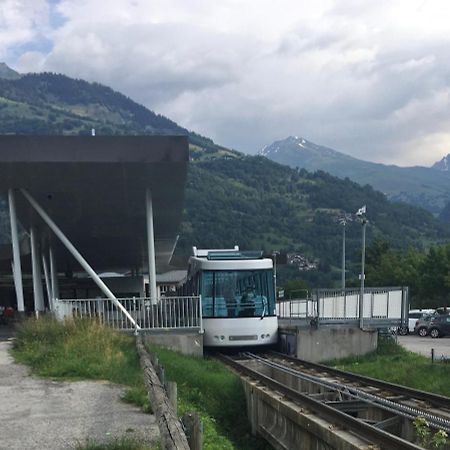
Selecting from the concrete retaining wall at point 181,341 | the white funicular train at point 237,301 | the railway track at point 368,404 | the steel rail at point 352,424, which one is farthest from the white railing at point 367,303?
the steel rail at point 352,424

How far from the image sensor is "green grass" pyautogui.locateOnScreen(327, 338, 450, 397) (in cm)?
1531

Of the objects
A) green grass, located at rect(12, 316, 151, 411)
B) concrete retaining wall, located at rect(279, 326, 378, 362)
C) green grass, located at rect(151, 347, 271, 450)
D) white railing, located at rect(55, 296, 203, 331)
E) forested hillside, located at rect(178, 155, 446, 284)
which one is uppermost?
green grass, located at rect(12, 316, 151, 411)

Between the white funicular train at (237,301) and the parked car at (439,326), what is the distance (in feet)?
66.1

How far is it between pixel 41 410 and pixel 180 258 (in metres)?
47.9

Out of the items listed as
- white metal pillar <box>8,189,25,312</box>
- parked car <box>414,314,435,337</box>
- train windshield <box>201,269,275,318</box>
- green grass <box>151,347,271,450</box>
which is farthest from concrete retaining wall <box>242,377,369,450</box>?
parked car <box>414,314,435,337</box>

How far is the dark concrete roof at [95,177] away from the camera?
62.3 feet

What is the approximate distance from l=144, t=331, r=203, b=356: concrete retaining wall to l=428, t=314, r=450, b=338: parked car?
23.0m

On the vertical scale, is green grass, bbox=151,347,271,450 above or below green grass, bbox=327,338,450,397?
above

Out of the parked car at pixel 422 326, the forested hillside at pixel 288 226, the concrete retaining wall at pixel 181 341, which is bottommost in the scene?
the forested hillside at pixel 288 226

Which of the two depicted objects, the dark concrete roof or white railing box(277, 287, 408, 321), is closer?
the dark concrete roof

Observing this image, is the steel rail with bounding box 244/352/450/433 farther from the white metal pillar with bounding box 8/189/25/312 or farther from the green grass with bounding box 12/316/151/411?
the white metal pillar with bounding box 8/189/25/312

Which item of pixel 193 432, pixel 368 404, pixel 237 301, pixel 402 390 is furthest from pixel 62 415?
pixel 237 301

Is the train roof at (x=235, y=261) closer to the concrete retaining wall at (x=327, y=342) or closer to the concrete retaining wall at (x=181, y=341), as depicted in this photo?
the concrete retaining wall at (x=327, y=342)

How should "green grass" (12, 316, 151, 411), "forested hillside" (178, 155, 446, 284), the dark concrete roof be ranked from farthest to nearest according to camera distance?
1. "forested hillside" (178, 155, 446, 284)
2. the dark concrete roof
3. "green grass" (12, 316, 151, 411)
